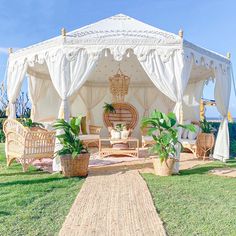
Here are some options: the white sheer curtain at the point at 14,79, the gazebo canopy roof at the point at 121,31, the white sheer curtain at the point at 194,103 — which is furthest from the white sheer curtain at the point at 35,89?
the white sheer curtain at the point at 194,103

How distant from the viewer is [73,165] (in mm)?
5414

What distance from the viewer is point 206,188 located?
183 inches

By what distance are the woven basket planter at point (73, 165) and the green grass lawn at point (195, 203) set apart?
1.15 meters

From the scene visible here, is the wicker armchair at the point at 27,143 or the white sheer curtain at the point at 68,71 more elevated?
the white sheer curtain at the point at 68,71

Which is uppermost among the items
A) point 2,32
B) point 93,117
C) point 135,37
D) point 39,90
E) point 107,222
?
point 2,32

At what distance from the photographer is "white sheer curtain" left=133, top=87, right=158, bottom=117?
11258mm

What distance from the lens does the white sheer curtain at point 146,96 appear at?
11258 millimetres

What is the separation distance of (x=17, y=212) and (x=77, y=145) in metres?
2.22

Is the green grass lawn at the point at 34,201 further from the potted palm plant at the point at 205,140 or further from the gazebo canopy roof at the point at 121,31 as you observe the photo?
the potted palm plant at the point at 205,140

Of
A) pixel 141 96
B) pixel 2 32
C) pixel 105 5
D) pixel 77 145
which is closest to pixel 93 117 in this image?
pixel 141 96

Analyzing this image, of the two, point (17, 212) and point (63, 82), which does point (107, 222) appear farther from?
point (63, 82)

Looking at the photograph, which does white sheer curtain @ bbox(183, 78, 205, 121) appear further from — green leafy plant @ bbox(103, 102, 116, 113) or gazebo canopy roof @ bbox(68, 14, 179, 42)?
gazebo canopy roof @ bbox(68, 14, 179, 42)

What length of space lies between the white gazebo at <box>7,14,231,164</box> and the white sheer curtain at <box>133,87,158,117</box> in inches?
48.1

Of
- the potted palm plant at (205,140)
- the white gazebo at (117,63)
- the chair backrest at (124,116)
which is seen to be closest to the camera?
the white gazebo at (117,63)
